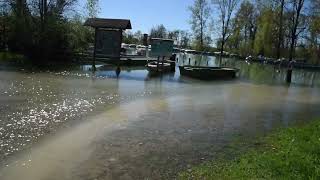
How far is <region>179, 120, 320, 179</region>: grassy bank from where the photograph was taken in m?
8.99

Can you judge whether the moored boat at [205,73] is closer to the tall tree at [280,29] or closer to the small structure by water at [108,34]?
the small structure by water at [108,34]

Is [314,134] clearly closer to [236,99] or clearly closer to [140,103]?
[140,103]

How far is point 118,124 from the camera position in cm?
1488

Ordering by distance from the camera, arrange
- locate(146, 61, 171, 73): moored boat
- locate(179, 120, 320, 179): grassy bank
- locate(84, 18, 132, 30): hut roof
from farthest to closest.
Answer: locate(84, 18, 132, 30): hut roof < locate(146, 61, 171, 73): moored boat < locate(179, 120, 320, 179): grassy bank

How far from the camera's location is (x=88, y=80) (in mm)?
28156

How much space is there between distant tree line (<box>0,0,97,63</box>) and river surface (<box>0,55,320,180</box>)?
11.9 m

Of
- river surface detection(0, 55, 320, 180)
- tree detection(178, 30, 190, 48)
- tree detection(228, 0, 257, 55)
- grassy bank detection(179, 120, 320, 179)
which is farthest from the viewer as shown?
tree detection(178, 30, 190, 48)

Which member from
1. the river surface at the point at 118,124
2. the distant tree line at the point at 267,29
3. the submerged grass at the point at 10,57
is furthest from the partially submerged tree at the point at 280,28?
the river surface at the point at 118,124

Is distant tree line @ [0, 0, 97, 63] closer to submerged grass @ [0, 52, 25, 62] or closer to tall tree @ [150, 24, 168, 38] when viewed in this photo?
submerged grass @ [0, 52, 25, 62]

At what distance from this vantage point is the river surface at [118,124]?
32.9 ft

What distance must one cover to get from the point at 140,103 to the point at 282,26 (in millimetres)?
58667

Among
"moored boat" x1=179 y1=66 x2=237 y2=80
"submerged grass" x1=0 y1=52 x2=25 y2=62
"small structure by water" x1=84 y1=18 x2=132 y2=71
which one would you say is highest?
"small structure by water" x1=84 y1=18 x2=132 y2=71

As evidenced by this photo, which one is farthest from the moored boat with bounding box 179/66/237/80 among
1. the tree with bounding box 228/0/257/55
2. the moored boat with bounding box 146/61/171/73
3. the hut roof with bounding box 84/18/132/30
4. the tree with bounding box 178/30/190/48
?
the tree with bounding box 178/30/190/48

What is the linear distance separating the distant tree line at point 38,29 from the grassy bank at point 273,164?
29149 mm
